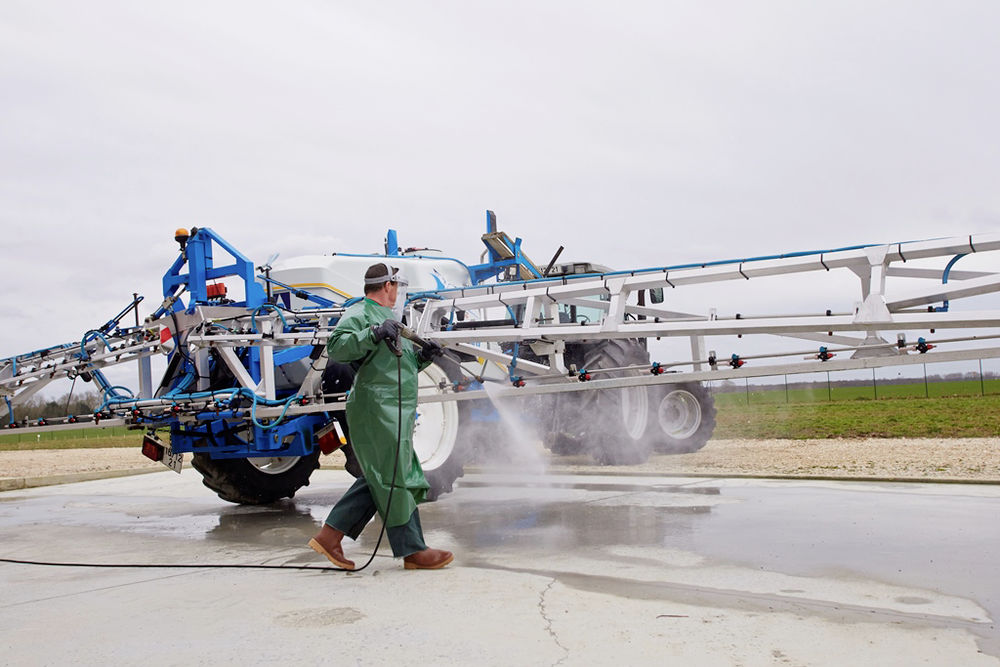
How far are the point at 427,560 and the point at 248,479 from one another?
409cm

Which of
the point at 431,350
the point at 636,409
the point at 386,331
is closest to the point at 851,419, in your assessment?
the point at 636,409

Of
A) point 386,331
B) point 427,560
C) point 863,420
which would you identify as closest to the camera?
point 386,331

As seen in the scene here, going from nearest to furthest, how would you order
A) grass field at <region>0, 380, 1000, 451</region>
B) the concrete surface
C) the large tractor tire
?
the concrete surface
the large tractor tire
grass field at <region>0, 380, 1000, 451</region>

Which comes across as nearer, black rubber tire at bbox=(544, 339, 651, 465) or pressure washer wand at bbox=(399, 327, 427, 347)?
pressure washer wand at bbox=(399, 327, 427, 347)

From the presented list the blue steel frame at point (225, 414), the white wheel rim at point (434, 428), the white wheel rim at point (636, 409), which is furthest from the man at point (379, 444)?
Answer: the white wheel rim at point (636, 409)

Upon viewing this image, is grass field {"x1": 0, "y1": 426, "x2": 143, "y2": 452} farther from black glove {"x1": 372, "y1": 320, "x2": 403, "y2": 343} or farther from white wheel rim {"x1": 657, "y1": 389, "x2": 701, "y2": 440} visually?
black glove {"x1": 372, "y1": 320, "x2": 403, "y2": 343}

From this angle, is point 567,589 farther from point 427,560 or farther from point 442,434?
point 442,434

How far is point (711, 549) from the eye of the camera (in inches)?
210

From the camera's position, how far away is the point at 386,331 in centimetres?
483

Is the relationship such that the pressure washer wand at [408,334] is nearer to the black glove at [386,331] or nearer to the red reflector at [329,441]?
the black glove at [386,331]

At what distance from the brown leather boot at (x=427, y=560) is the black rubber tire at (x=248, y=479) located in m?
3.55

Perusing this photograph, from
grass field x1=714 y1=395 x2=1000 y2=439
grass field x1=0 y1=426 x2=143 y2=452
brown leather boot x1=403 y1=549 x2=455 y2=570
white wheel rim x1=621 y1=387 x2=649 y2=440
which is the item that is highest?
white wheel rim x1=621 y1=387 x2=649 y2=440

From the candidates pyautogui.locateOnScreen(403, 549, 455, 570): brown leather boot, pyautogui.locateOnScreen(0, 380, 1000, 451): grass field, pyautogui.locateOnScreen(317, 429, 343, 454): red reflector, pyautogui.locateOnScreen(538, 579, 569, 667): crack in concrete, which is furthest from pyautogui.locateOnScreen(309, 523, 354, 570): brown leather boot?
pyautogui.locateOnScreen(0, 380, 1000, 451): grass field

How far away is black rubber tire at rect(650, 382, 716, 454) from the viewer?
38.4 ft
